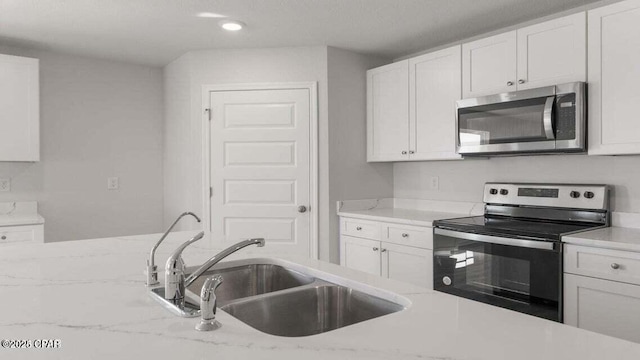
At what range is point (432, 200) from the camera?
381 cm

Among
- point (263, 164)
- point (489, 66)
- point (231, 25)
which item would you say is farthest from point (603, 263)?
point (231, 25)

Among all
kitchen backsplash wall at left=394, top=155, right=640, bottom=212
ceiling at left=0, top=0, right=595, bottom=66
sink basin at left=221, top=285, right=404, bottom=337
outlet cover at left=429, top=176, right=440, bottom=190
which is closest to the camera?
sink basin at left=221, top=285, right=404, bottom=337

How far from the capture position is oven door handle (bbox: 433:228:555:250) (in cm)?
237

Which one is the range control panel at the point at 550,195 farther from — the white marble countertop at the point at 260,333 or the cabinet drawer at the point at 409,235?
the white marble countertop at the point at 260,333

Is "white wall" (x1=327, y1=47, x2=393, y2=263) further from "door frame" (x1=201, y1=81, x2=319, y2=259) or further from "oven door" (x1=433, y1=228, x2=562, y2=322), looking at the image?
"oven door" (x1=433, y1=228, x2=562, y2=322)

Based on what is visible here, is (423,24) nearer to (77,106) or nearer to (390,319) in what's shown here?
(390,319)

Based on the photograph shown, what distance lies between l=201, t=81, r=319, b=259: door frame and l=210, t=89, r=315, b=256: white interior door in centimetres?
3

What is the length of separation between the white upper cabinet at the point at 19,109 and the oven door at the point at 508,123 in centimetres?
329

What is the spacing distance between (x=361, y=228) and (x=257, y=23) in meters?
1.74

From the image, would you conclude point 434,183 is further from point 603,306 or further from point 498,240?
point 603,306

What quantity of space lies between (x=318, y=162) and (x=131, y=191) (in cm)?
200

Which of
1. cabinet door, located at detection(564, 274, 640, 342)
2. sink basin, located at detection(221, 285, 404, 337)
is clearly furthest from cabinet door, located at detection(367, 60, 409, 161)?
sink basin, located at detection(221, 285, 404, 337)

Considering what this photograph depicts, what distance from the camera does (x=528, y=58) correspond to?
9.19 feet

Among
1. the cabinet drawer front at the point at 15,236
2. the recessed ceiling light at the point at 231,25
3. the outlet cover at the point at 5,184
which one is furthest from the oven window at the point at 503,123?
the outlet cover at the point at 5,184
